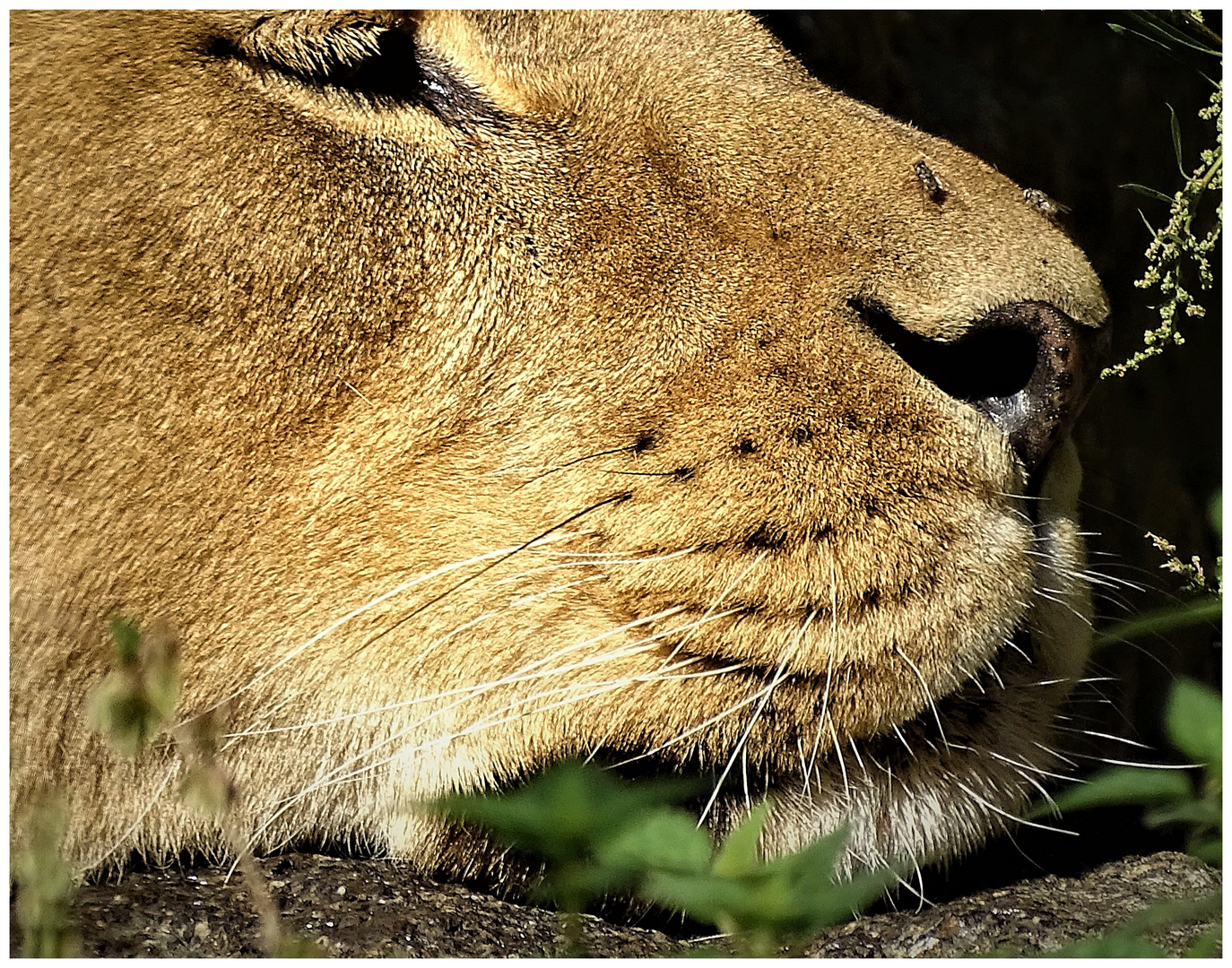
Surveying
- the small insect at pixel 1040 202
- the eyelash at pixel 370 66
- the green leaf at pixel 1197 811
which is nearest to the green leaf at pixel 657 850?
the green leaf at pixel 1197 811

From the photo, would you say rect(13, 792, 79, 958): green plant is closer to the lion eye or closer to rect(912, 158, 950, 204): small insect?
the lion eye

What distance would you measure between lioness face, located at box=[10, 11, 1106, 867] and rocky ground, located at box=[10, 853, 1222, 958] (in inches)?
2.8

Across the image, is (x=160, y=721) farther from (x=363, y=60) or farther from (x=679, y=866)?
(x=363, y=60)

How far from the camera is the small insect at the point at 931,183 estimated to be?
1.91 meters

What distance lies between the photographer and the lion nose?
172cm

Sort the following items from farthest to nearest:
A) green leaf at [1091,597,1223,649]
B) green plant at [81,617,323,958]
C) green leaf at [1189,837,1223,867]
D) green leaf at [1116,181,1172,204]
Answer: green leaf at [1116,181,1172,204]
green leaf at [1091,597,1223,649]
green leaf at [1189,837,1223,867]
green plant at [81,617,323,958]

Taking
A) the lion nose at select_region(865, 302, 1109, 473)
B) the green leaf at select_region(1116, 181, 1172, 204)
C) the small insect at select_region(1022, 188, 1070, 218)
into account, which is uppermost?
the green leaf at select_region(1116, 181, 1172, 204)

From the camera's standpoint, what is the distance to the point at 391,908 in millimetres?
1593

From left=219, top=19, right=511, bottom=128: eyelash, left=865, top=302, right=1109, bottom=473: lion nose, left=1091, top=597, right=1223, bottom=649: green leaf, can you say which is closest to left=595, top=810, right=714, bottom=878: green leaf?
left=865, top=302, right=1109, bottom=473: lion nose

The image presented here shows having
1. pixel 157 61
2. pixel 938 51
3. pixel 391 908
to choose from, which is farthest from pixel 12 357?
pixel 938 51

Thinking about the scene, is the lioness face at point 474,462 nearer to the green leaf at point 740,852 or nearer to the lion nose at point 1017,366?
the lion nose at point 1017,366

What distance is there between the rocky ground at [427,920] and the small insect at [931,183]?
987 millimetres

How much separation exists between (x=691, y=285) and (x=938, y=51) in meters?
1.25

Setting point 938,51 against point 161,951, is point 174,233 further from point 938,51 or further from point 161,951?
point 938,51
